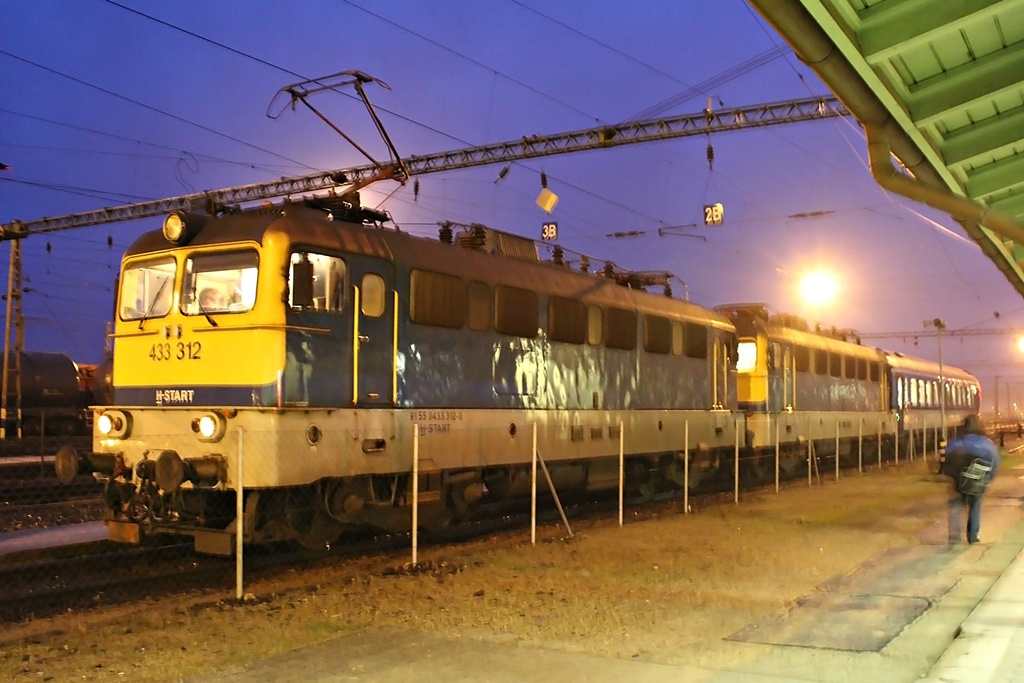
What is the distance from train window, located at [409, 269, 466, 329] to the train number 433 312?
2.56 metres

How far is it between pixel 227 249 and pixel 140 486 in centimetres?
275

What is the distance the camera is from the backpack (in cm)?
1105

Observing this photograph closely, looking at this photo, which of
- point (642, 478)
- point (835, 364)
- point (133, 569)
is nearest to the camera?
point (133, 569)

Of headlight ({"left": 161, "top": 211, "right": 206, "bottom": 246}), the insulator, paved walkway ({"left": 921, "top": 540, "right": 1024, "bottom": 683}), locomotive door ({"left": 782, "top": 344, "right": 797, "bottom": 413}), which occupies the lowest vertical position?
paved walkway ({"left": 921, "top": 540, "right": 1024, "bottom": 683})

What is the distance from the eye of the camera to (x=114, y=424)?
1001 centimetres

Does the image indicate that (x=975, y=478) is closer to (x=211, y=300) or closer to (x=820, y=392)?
(x=211, y=300)

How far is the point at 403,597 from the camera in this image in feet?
27.5

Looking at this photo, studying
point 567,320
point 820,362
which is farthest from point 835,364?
point 567,320

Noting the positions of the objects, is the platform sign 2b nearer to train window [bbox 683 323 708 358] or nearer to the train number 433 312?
train window [bbox 683 323 708 358]

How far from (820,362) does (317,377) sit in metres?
18.6

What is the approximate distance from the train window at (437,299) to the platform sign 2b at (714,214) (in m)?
13.3

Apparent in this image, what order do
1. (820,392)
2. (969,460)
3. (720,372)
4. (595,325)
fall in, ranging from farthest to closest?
(820,392), (720,372), (595,325), (969,460)

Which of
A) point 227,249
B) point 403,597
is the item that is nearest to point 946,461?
point 403,597

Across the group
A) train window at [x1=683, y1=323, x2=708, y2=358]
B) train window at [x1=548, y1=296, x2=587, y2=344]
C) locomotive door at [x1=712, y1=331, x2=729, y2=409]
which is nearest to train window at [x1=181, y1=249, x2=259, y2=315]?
train window at [x1=548, y1=296, x2=587, y2=344]
